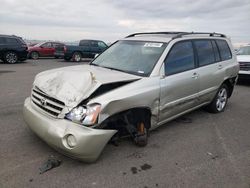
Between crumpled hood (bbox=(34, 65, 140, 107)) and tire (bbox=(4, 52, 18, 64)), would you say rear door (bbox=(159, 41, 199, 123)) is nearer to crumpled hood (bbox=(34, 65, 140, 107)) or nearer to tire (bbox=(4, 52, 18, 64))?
crumpled hood (bbox=(34, 65, 140, 107))

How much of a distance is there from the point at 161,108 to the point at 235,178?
4.71ft

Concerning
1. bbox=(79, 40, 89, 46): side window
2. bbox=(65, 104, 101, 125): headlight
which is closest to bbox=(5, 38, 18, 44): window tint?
bbox=(79, 40, 89, 46): side window

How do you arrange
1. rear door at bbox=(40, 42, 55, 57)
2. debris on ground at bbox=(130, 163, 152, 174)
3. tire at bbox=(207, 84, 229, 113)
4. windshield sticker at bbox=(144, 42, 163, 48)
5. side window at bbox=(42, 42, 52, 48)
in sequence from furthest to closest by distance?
1. side window at bbox=(42, 42, 52, 48)
2. rear door at bbox=(40, 42, 55, 57)
3. tire at bbox=(207, 84, 229, 113)
4. windshield sticker at bbox=(144, 42, 163, 48)
5. debris on ground at bbox=(130, 163, 152, 174)

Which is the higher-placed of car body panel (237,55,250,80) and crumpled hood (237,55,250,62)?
crumpled hood (237,55,250,62)

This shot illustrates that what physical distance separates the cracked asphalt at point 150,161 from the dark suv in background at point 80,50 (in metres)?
14.9

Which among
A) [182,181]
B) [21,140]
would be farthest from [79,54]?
[182,181]

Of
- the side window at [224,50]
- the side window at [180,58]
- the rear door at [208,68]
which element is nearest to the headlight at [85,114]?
the side window at [180,58]

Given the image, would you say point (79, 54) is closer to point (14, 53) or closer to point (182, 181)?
point (14, 53)

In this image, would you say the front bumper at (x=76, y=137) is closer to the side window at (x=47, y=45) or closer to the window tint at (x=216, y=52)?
the window tint at (x=216, y=52)

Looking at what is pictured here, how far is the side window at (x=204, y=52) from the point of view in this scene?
16.7 ft

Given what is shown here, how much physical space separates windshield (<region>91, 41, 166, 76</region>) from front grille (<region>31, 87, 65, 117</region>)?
1.30m

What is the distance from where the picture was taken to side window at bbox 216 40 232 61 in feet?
19.4

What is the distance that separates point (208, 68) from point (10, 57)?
1388 centimetres

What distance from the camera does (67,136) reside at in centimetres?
309
